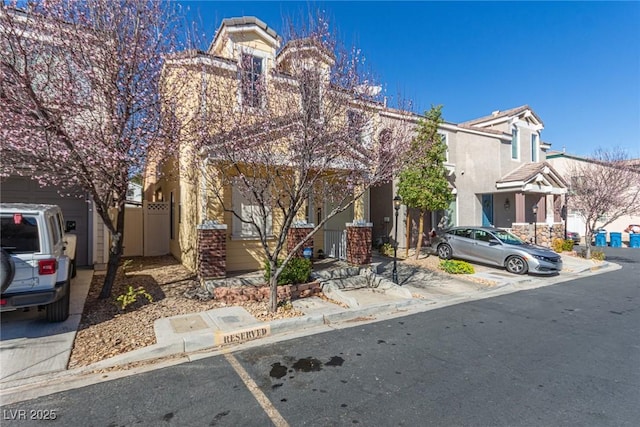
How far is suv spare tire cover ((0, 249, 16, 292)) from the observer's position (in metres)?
4.56

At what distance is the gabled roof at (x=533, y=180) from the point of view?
16.9 meters

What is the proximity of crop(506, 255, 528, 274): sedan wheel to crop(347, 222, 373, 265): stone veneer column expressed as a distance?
5.76 m

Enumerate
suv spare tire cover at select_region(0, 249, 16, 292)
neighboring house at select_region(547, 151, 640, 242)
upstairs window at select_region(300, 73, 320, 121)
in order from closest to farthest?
suv spare tire cover at select_region(0, 249, 16, 292) < upstairs window at select_region(300, 73, 320, 121) < neighboring house at select_region(547, 151, 640, 242)

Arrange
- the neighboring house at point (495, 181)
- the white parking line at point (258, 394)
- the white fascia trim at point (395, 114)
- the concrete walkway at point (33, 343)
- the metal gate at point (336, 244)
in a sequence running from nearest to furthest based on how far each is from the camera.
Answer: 1. the white parking line at point (258, 394)
2. the concrete walkway at point (33, 343)
3. the white fascia trim at point (395, 114)
4. the metal gate at point (336, 244)
5. the neighboring house at point (495, 181)

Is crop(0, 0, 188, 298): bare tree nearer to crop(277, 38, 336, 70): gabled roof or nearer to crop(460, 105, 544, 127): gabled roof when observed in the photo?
crop(277, 38, 336, 70): gabled roof

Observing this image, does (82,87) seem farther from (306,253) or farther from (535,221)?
(535,221)

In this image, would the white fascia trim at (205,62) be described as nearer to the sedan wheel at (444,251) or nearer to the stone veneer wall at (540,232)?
the sedan wheel at (444,251)


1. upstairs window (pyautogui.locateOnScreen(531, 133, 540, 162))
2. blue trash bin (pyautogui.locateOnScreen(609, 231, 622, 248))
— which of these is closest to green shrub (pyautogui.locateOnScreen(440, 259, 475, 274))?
upstairs window (pyautogui.locateOnScreen(531, 133, 540, 162))

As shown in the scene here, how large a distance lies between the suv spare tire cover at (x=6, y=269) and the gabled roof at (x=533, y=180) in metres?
19.3

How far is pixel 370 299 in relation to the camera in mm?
7980

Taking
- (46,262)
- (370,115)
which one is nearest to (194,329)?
(46,262)

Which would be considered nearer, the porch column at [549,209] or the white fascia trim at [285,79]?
the white fascia trim at [285,79]

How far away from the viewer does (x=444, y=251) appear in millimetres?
13930

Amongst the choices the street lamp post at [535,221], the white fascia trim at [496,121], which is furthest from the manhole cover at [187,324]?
the white fascia trim at [496,121]
